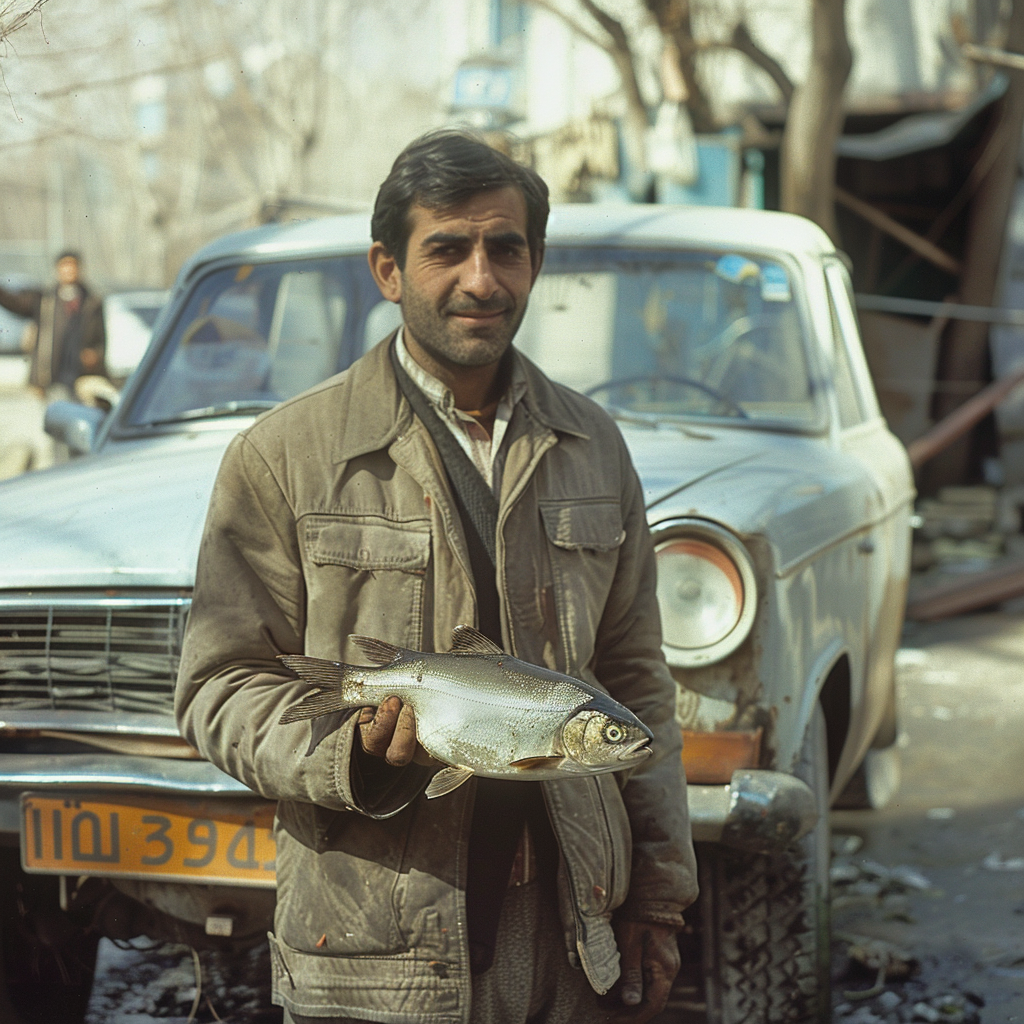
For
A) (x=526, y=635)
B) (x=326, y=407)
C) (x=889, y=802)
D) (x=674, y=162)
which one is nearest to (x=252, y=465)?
(x=326, y=407)

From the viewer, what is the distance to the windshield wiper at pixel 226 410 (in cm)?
368

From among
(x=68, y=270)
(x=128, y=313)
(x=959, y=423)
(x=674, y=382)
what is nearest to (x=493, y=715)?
(x=674, y=382)

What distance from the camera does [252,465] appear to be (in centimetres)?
195

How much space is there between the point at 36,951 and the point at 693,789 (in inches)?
61.8

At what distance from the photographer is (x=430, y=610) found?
1928mm

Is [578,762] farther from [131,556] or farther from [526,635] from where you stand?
[131,556]

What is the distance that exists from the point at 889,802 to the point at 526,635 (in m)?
3.61

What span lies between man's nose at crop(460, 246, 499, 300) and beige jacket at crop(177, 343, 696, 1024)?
0.18 m

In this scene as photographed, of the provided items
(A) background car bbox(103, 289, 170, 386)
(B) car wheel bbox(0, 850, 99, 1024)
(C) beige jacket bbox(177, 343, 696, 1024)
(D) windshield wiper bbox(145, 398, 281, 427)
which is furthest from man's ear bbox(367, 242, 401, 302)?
(A) background car bbox(103, 289, 170, 386)

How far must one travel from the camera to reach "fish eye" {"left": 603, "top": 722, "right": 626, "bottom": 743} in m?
1.66

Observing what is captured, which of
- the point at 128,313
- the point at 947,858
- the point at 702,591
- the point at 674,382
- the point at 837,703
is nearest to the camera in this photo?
the point at 702,591

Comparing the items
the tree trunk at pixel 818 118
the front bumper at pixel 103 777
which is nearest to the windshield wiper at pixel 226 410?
the front bumper at pixel 103 777

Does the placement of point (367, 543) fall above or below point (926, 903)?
above

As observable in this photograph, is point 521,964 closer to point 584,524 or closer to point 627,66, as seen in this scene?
point 584,524
